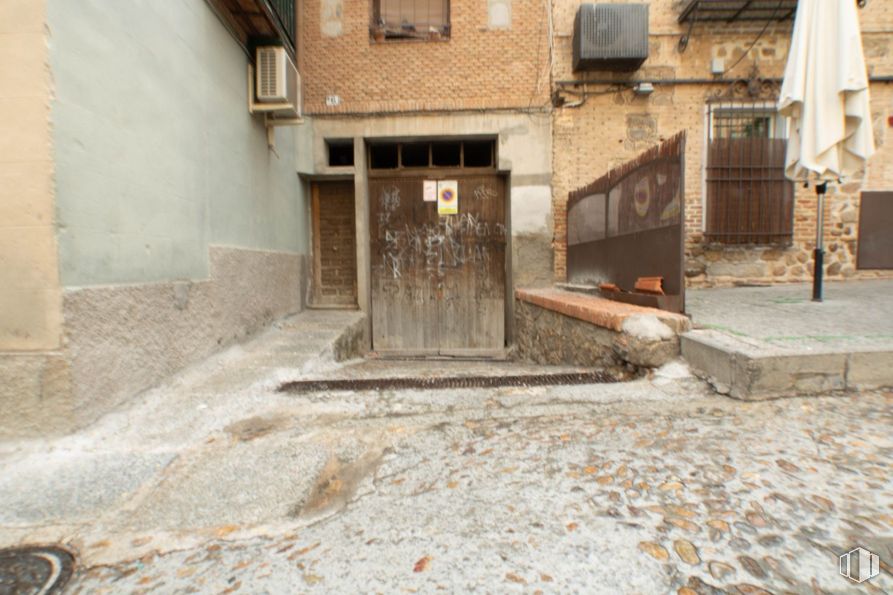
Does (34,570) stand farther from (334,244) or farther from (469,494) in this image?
(334,244)

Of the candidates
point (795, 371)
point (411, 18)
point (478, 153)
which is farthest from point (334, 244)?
point (795, 371)

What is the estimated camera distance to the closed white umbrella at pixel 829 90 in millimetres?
3922

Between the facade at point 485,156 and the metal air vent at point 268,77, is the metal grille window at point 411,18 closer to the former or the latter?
the facade at point 485,156

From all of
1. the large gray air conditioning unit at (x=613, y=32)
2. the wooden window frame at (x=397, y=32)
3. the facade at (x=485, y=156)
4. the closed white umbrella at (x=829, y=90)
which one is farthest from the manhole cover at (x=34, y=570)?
the large gray air conditioning unit at (x=613, y=32)

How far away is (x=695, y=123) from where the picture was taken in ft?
22.7

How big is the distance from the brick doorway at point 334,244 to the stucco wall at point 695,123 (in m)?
3.27

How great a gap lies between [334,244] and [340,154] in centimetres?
150

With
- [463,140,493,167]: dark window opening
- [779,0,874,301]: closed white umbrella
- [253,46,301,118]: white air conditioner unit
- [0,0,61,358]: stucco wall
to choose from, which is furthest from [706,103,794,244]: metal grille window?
[0,0,61,358]: stucco wall

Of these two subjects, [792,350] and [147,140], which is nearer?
[792,350]

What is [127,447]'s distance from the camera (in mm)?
2355

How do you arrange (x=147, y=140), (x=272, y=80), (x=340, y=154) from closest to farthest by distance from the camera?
1. (x=147, y=140)
2. (x=272, y=80)
3. (x=340, y=154)

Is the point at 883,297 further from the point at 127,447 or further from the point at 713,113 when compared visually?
the point at 127,447

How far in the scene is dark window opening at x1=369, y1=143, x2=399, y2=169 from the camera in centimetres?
744

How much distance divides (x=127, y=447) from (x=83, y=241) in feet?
3.90
